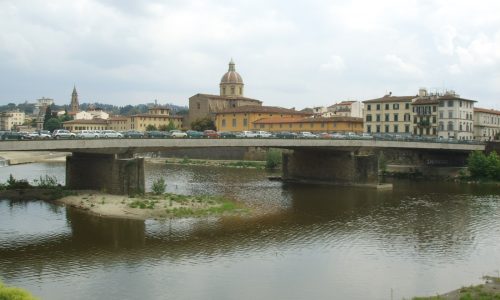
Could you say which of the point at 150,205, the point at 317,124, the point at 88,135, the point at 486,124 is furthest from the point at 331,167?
the point at 486,124

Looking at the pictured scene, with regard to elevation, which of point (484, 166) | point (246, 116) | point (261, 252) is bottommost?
point (261, 252)

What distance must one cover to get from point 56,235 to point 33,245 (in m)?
2.78

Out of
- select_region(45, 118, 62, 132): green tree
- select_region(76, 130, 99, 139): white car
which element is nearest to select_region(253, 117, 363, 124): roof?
select_region(76, 130, 99, 139): white car

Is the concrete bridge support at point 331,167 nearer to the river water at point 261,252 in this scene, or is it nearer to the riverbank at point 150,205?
the river water at point 261,252

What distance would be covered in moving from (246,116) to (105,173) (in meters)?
80.8

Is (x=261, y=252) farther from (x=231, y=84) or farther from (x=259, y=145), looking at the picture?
(x=231, y=84)

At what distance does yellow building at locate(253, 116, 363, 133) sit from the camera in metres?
112

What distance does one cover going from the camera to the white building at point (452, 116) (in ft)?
315

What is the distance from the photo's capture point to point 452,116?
315ft

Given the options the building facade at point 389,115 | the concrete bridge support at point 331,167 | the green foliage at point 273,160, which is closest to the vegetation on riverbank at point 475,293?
the concrete bridge support at point 331,167


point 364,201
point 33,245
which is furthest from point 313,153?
point 33,245

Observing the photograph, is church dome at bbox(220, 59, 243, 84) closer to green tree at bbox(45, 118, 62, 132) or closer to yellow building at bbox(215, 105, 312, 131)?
yellow building at bbox(215, 105, 312, 131)

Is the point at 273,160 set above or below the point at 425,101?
below

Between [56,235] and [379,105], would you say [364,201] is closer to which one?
[56,235]
